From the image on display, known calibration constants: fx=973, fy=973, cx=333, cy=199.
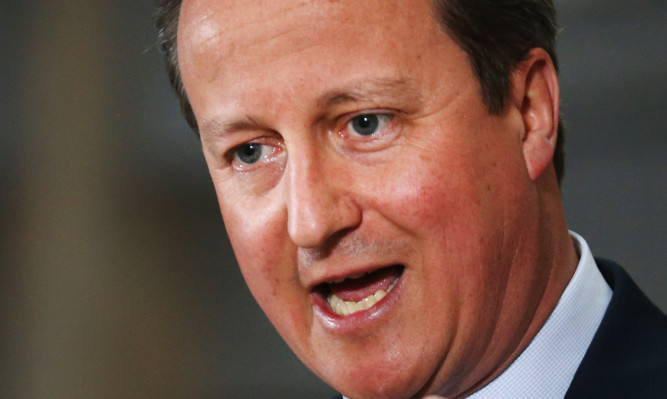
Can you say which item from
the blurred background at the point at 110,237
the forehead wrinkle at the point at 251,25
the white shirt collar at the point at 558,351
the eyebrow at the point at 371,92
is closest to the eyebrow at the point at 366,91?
the eyebrow at the point at 371,92

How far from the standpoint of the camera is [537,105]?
1.47 meters

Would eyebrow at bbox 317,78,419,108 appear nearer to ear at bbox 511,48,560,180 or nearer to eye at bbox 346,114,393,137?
eye at bbox 346,114,393,137

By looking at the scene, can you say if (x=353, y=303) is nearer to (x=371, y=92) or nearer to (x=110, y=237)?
(x=371, y=92)

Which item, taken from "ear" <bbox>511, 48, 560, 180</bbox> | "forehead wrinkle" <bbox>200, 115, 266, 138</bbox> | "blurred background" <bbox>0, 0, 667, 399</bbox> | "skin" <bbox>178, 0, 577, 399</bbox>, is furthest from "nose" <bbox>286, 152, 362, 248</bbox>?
"blurred background" <bbox>0, 0, 667, 399</bbox>

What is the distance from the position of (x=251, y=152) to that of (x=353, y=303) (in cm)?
28

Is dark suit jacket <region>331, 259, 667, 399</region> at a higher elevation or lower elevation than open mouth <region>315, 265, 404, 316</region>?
lower

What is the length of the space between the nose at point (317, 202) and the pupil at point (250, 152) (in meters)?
0.15

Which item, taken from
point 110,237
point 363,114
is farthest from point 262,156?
point 110,237

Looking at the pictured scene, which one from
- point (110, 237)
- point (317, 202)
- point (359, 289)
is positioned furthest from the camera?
point (110, 237)

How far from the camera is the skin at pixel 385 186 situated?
1325 millimetres

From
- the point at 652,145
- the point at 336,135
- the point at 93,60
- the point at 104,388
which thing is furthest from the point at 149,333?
the point at 336,135

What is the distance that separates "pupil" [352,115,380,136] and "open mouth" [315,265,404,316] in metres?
0.20

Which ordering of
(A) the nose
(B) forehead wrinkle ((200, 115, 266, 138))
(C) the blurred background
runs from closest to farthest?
(A) the nose, (B) forehead wrinkle ((200, 115, 266, 138)), (C) the blurred background

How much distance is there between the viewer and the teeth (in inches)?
54.1
